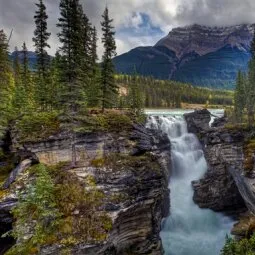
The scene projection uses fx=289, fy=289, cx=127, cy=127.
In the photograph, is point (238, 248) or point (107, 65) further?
point (107, 65)

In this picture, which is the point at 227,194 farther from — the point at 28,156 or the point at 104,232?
the point at 28,156

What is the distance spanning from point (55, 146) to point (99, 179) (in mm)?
6087

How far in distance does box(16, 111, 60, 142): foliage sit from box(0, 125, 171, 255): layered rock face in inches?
32.6

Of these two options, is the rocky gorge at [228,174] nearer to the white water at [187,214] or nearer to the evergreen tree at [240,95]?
the white water at [187,214]

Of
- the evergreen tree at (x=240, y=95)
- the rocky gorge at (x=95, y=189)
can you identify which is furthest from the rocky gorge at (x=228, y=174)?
the evergreen tree at (x=240, y=95)

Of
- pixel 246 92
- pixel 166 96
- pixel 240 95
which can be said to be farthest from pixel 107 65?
pixel 166 96

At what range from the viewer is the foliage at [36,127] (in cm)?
3128

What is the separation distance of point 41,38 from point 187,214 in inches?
1431

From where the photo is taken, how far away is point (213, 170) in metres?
48.3

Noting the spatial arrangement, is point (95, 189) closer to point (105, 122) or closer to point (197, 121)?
point (105, 122)

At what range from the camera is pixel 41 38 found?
4509cm

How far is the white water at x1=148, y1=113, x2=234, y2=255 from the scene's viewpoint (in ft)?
127

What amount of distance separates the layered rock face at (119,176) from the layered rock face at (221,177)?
15.9m

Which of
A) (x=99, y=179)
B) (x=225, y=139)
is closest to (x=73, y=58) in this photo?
(x=99, y=179)
